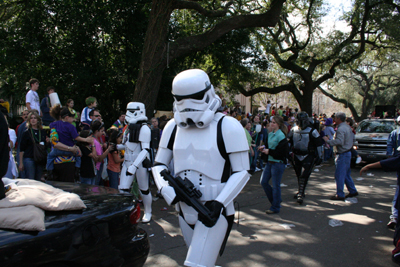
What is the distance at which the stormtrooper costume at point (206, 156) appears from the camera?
2.89m

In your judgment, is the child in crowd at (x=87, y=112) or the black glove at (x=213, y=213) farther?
the child in crowd at (x=87, y=112)

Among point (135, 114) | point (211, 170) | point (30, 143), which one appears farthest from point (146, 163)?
point (211, 170)

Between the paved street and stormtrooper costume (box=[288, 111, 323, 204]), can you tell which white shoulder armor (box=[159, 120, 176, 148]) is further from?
stormtrooper costume (box=[288, 111, 323, 204])

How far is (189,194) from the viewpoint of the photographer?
2.81 meters

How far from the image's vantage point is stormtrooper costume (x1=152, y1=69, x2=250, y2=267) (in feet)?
9.48

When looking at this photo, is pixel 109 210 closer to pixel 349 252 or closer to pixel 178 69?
pixel 349 252

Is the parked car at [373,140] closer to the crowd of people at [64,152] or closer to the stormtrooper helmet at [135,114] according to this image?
the stormtrooper helmet at [135,114]

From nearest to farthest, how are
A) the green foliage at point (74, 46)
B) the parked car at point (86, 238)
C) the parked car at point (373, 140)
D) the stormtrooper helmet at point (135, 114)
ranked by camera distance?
the parked car at point (86, 238) → the stormtrooper helmet at point (135, 114) → the green foliage at point (74, 46) → the parked car at point (373, 140)

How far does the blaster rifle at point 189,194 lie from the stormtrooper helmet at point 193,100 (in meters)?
0.52

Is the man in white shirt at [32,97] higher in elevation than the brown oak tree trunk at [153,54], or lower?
lower

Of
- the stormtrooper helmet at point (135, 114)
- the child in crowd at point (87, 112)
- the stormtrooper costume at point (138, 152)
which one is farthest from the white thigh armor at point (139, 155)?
the child in crowd at point (87, 112)

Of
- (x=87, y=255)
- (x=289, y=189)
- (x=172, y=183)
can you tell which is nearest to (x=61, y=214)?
(x=87, y=255)

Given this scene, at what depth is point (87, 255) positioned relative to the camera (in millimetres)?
2684

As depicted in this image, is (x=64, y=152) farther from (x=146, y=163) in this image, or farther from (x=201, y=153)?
(x=201, y=153)
